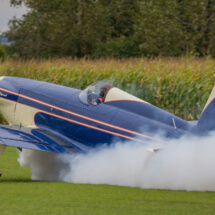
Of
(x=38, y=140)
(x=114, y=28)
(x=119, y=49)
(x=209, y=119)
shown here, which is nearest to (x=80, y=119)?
(x=38, y=140)

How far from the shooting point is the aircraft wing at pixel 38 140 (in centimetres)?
997

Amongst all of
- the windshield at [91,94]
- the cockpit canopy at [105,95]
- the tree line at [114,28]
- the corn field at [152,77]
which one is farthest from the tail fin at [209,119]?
the tree line at [114,28]

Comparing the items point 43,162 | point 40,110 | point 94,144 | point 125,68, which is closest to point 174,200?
point 94,144

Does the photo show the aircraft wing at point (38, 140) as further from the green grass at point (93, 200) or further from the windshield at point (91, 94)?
the windshield at point (91, 94)

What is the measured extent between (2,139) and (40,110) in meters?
1.35

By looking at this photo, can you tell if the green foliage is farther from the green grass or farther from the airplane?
the green grass

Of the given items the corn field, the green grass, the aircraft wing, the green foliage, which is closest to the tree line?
the green foliage

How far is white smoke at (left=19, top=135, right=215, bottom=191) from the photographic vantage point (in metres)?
8.76

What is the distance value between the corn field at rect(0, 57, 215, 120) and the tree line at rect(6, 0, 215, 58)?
8.67 meters

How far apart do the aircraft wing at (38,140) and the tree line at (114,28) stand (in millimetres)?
17429

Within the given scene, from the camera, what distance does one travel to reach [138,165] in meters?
9.38

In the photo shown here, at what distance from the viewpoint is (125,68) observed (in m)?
19.1

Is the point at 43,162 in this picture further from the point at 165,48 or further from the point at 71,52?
the point at 71,52

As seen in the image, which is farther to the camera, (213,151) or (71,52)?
(71,52)
